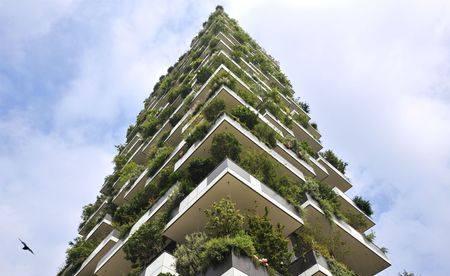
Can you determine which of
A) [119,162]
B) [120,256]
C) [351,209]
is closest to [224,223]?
[120,256]

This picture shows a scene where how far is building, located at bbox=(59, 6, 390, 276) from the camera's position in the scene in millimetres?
13438

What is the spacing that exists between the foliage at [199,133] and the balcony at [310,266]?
24.5 feet

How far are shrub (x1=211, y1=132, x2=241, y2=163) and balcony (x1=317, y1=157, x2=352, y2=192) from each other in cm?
1040

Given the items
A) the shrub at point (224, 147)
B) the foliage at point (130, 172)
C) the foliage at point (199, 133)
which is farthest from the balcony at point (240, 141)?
the foliage at point (130, 172)

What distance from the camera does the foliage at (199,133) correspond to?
1950cm

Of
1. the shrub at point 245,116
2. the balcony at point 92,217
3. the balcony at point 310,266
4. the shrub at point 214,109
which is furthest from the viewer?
the balcony at point 92,217

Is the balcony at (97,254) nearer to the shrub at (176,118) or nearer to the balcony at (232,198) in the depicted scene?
the balcony at (232,198)

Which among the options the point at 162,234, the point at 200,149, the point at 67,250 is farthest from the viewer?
the point at 67,250

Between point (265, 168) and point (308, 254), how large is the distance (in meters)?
4.20

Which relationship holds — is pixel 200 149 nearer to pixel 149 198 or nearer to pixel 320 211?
pixel 149 198

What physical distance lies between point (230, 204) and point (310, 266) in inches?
139

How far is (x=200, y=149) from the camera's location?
19297 mm

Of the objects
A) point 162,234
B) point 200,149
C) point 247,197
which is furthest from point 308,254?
point 200,149

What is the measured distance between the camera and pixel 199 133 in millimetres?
19625
